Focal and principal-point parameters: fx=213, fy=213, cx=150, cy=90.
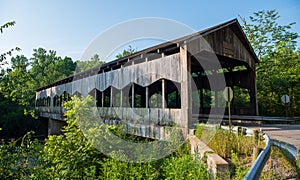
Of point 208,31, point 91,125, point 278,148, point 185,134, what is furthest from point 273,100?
point 91,125

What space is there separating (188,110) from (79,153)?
162 inches

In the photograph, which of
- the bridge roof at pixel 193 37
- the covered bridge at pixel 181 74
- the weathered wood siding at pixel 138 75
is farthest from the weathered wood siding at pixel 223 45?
the weathered wood siding at pixel 138 75

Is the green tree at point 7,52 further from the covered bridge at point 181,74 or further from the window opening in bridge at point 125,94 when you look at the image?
the window opening in bridge at point 125,94

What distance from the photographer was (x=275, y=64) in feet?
61.7

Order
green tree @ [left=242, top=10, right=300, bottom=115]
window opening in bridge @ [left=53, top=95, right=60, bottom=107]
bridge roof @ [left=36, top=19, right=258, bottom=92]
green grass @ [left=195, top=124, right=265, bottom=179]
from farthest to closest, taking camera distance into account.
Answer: window opening in bridge @ [left=53, top=95, right=60, bottom=107] < green tree @ [left=242, top=10, right=300, bottom=115] < bridge roof @ [left=36, top=19, right=258, bottom=92] < green grass @ [left=195, top=124, right=265, bottom=179]

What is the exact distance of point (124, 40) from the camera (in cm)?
1023

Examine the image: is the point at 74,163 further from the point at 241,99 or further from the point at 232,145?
the point at 241,99

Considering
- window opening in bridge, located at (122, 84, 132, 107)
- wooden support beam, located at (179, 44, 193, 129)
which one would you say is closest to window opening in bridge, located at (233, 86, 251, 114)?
window opening in bridge, located at (122, 84, 132, 107)

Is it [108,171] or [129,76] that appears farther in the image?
[129,76]

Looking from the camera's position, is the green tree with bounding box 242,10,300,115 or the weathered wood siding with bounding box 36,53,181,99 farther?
the green tree with bounding box 242,10,300,115

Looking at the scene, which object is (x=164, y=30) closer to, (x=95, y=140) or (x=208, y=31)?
(x=208, y=31)

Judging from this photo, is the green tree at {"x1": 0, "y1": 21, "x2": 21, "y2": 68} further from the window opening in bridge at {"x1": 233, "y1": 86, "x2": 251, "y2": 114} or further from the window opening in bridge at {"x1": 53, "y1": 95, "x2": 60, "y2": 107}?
the window opening in bridge at {"x1": 53, "y1": 95, "x2": 60, "y2": 107}

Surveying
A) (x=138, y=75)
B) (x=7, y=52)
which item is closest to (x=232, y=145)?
(x=7, y=52)

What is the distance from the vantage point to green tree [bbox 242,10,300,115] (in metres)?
17.2
